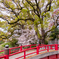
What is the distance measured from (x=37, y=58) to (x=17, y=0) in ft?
28.2

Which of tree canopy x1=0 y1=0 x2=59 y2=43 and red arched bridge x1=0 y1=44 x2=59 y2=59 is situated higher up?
tree canopy x1=0 y1=0 x2=59 y2=43

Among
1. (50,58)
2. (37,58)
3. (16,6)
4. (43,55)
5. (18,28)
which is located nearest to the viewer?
(37,58)

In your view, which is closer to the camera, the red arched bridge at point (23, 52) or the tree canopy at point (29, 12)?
the red arched bridge at point (23, 52)

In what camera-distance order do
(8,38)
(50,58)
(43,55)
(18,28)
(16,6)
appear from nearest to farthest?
(43,55), (50,58), (16,6), (8,38), (18,28)

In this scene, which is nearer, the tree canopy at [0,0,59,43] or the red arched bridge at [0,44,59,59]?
the red arched bridge at [0,44,59,59]

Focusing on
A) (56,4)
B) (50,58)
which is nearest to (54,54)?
(50,58)

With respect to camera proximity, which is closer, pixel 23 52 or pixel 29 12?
pixel 23 52

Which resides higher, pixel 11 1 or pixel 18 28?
pixel 11 1

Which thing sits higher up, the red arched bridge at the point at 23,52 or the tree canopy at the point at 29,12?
the tree canopy at the point at 29,12

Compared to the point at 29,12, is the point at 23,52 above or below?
below

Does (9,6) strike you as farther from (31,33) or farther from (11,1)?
(31,33)

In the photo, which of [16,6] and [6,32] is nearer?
[16,6]

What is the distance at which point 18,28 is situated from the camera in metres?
16.0

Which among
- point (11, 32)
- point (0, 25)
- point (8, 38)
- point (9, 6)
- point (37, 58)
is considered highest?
point (9, 6)
